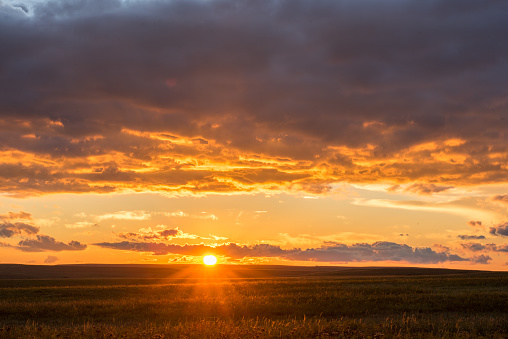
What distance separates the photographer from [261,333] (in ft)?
42.7

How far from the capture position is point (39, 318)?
26656 mm

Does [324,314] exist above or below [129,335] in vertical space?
below

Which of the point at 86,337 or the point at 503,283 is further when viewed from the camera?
the point at 503,283

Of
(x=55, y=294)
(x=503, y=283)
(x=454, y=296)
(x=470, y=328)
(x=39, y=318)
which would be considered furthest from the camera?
(x=503, y=283)

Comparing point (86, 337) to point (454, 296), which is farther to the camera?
point (454, 296)

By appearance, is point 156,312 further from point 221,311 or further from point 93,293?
point 93,293

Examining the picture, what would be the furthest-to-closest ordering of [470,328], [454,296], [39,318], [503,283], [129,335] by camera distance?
[503,283]
[454,296]
[39,318]
[470,328]
[129,335]

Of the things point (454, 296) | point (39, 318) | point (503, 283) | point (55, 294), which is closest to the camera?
point (39, 318)

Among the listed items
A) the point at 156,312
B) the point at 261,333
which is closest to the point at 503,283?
the point at 156,312

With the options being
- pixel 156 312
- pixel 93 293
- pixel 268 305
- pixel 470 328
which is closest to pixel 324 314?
pixel 268 305

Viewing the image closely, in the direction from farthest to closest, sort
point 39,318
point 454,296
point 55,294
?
1. point 55,294
2. point 454,296
3. point 39,318

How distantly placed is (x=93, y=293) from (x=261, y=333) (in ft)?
103

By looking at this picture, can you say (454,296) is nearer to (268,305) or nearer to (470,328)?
(268,305)

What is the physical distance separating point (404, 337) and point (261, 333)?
4209 millimetres
